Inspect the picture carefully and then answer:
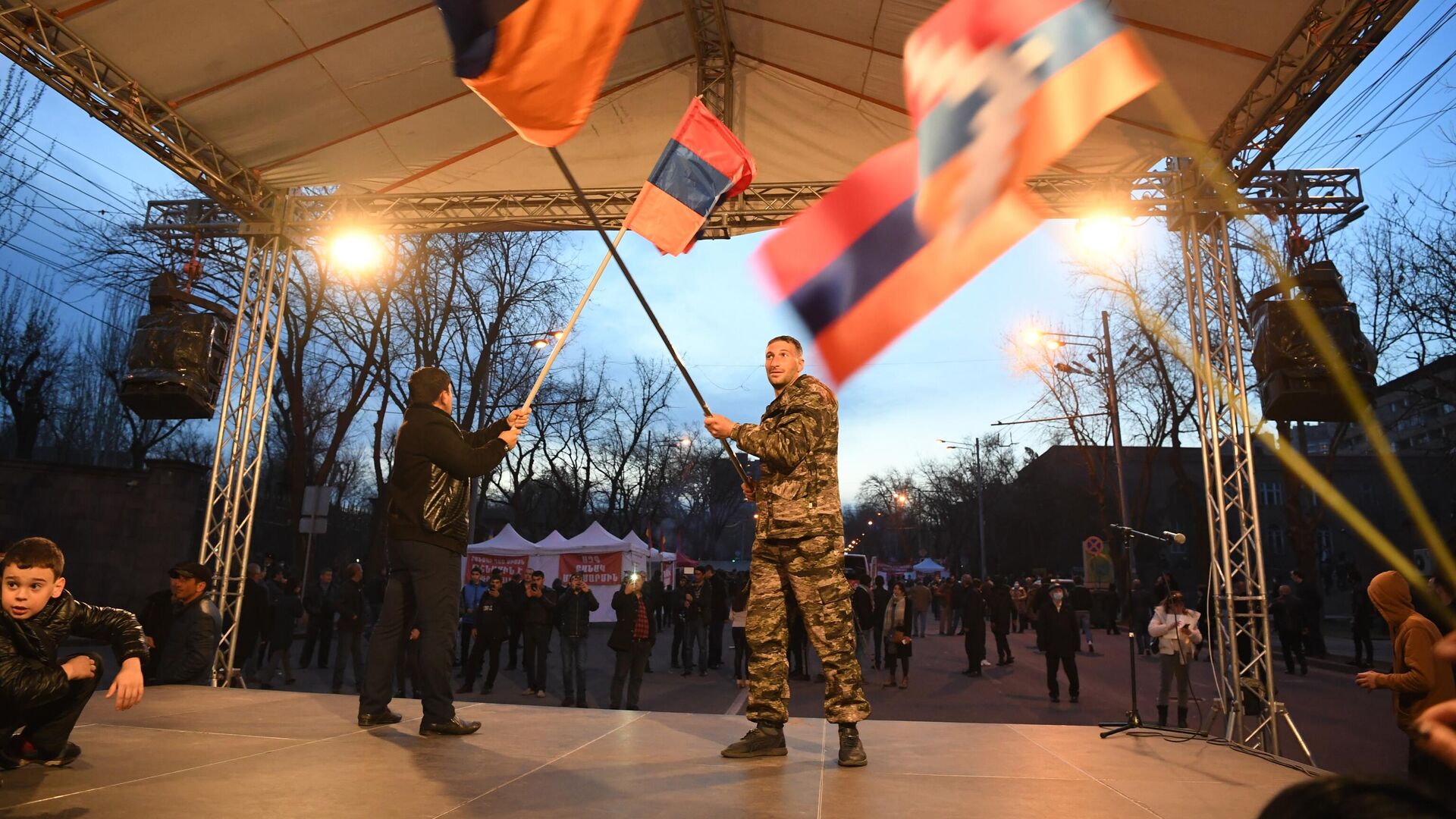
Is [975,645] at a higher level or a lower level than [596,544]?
lower

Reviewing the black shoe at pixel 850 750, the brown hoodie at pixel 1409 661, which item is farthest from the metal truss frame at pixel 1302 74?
the black shoe at pixel 850 750

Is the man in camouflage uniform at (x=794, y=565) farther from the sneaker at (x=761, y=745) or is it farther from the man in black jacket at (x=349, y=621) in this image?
the man in black jacket at (x=349, y=621)

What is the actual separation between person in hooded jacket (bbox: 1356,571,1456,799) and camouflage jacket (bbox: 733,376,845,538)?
2836 mm

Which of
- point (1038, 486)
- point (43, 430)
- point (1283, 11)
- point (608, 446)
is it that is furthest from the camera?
point (1038, 486)

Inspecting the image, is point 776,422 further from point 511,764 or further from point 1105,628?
point 1105,628

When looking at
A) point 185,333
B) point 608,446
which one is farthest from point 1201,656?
point 608,446

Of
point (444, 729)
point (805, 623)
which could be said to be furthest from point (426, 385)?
point (805, 623)

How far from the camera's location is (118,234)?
2355 cm

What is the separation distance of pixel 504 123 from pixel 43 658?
7239mm

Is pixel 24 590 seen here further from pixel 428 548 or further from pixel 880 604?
pixel 880 604

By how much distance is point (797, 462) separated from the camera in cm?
439

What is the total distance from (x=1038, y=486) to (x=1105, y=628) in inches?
1158

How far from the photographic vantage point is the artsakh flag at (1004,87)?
6707 mm

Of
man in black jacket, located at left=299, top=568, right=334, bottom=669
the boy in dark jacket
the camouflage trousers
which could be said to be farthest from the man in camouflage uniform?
man in black jacket, located at left=299, top=568, right=334, bottom=669
